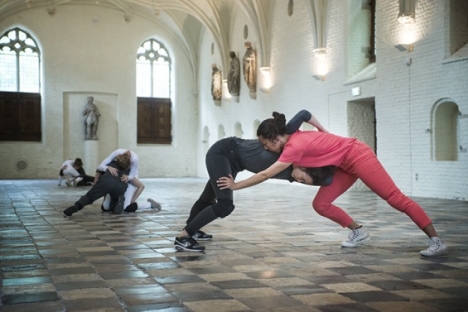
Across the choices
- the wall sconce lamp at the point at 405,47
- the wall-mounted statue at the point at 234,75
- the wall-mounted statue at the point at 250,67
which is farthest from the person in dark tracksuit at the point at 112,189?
the wall-mounted statue at the point at 234,75

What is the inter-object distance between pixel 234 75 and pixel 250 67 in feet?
6.72

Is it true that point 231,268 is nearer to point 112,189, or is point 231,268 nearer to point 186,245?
point 186,245

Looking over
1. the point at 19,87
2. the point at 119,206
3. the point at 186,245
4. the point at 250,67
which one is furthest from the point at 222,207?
the point at 19,87

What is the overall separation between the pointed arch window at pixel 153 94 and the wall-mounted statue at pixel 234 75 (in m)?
6.36

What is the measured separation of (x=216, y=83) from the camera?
2909 cm

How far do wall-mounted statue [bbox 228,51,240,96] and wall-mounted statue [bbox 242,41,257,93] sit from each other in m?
1.38

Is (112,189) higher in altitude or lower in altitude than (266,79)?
lower

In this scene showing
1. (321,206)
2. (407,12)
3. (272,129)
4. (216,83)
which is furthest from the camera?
(216,83)

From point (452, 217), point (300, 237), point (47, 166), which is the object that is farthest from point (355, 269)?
point (47, 166)

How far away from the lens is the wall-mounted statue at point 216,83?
1138 inches

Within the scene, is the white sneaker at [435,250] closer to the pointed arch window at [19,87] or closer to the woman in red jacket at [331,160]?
the woman in red jacket at [331,160]

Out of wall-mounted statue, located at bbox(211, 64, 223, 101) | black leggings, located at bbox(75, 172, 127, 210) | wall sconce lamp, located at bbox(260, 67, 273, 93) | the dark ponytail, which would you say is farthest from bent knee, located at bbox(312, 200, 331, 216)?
wall-mounted statue, located at bbox(211, 64, 223, 101)

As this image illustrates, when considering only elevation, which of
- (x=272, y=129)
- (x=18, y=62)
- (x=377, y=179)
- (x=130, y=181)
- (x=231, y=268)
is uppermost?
(x=18, y=62)

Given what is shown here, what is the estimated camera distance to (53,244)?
6359 mm
